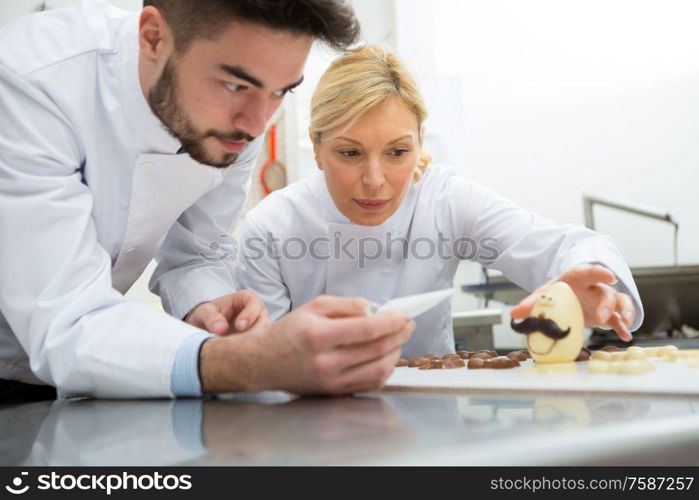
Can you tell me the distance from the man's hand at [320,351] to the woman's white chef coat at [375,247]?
0.98 m

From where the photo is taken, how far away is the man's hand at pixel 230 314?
116 cm

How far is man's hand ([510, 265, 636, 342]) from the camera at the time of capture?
124 cm

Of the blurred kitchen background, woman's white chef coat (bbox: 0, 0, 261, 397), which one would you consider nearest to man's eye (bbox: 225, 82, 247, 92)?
woman's white chef coat (bbox: 0, 0, 261, 397)

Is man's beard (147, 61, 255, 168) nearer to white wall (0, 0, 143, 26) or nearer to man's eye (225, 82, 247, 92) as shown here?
man's eye (225, 82, 247, 92)

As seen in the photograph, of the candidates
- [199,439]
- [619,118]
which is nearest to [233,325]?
[199,439]

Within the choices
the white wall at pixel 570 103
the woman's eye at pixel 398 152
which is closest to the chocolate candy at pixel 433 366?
the woman's eye at pixel 398 152

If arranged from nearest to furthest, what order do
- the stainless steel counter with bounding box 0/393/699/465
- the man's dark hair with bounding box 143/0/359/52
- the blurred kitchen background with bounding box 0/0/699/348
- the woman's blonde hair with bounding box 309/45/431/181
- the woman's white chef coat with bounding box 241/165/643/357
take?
the stainless steel counter with bounding box 0/393/699/465 < the man's dark hair with bounding box 143/0/359/52 < the woman's blonde hair with bounding box 309/45/431/181 < the woman's white chef coat with bounding box 241/165/643/357 < the blurred kitchen background with bounding box 0/0/699/348

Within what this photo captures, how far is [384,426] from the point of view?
2.05 ft

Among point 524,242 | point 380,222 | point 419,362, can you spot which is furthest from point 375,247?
point 419,362

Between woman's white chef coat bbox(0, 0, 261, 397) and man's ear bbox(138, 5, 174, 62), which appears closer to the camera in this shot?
woman's white chef coat bbox(0, 0, 261, 397)

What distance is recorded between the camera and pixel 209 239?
159cm

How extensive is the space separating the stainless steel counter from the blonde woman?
89cm

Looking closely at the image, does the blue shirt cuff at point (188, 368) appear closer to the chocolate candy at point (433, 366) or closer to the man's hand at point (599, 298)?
the chocolate candy at point (433, 366)
